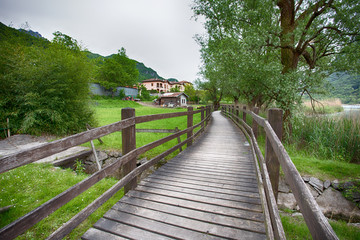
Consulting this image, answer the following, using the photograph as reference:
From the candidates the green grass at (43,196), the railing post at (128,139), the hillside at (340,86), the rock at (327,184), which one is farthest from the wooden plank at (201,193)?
the hillside at (340,86)

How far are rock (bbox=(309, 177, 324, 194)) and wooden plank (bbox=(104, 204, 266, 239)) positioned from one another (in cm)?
345

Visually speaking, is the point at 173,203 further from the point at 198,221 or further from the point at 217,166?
the point at 217,166

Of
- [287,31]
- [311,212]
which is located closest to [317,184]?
[311,212]

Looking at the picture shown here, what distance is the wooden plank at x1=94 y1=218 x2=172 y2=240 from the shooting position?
1.87 metres

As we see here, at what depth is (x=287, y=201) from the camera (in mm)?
4129

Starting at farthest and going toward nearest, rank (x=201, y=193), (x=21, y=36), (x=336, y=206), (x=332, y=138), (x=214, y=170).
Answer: (x=21, y=36) → (x=332, y=138) → (x=336, y=206) → (x=214, y=170) → (x=201, y=193)

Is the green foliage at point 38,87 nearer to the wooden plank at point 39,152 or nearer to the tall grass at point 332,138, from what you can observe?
the wooden plank at point 39,152

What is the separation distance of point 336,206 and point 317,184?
0.59 metres

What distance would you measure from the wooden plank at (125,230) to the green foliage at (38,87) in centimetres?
708

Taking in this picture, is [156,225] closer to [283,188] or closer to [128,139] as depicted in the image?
[128,139]

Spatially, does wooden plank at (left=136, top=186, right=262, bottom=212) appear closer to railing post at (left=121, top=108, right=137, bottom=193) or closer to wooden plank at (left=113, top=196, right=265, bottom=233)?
wooden plank at (left=113, top=196, right=265, bottom=233)

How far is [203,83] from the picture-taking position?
35.8 m

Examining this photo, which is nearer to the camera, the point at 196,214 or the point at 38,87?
the point at 196,214

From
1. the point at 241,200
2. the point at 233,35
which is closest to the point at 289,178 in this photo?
the point at 241,200
